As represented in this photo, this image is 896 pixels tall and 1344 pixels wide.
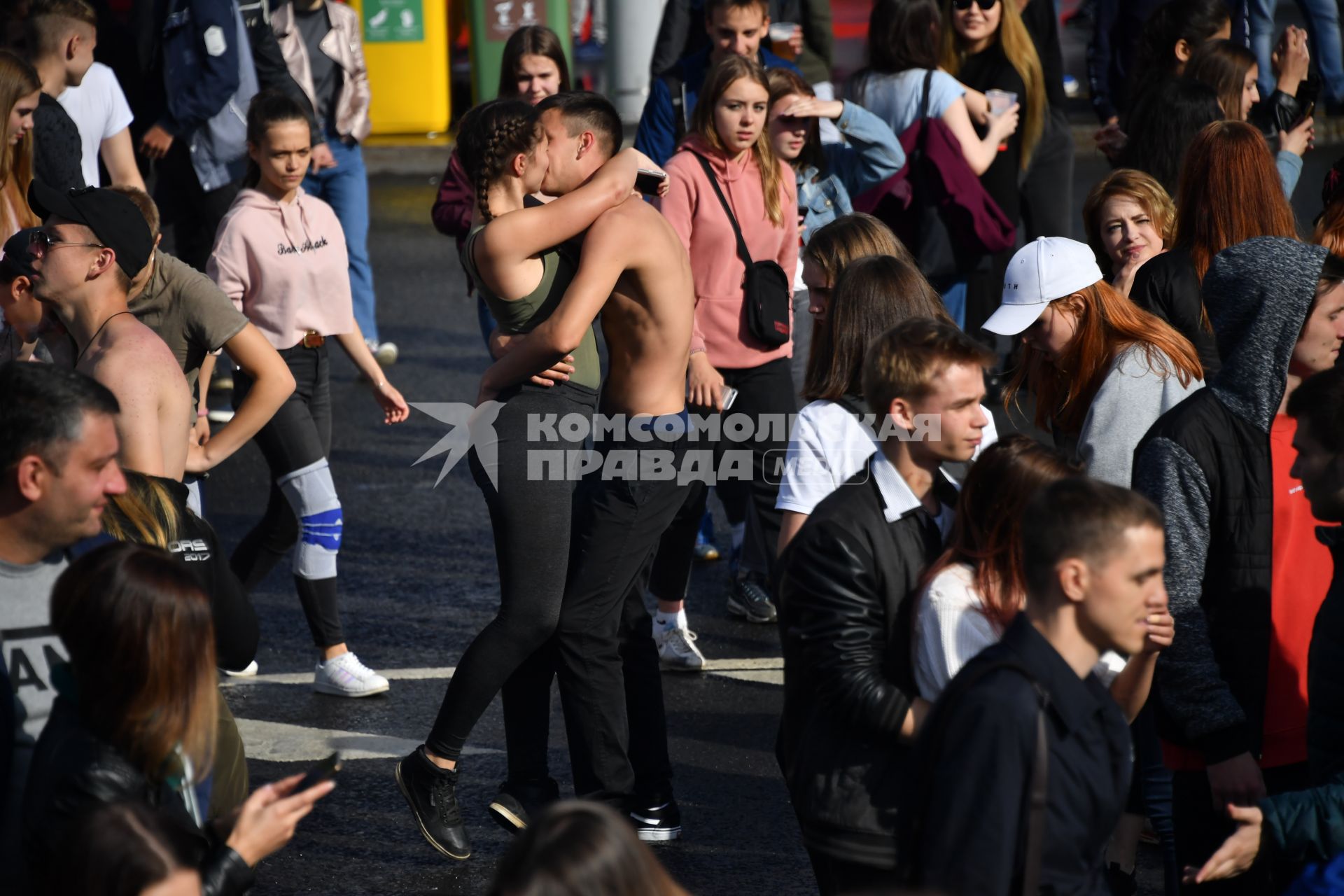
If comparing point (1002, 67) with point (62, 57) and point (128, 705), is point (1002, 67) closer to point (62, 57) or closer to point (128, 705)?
point (62, 57)

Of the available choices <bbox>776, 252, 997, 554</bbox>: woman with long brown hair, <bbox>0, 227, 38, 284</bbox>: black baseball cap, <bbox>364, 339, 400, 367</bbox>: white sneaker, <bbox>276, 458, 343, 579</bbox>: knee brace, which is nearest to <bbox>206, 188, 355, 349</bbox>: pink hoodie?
<bbox>276, 458, 343, 579</bbox>: knee brace

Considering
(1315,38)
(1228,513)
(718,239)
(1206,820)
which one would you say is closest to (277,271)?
(718,239)

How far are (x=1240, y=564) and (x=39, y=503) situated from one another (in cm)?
244

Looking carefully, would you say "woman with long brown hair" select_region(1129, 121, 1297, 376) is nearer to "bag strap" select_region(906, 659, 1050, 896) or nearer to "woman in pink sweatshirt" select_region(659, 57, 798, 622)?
"woman in pink sweatshirt" select_region(659, 57, 798, 622)

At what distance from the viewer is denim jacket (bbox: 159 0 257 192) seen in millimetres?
8320

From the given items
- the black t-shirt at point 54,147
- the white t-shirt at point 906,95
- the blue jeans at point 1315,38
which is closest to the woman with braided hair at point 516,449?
the black t-shirt at point 54,147

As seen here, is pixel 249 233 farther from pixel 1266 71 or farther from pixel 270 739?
pixel 1266 71

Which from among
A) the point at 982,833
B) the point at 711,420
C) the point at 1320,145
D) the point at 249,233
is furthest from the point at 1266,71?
the point at 982,833

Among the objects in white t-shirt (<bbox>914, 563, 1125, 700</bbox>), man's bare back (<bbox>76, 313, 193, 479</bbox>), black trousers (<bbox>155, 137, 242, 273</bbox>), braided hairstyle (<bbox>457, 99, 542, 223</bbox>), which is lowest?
black trousers (<bbox>155, 137, 242, 273</bbox>)

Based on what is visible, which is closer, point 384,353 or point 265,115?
point 265,115

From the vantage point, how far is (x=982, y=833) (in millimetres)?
2412

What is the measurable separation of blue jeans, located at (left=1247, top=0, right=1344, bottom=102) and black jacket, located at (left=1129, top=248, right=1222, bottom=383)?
211 inches

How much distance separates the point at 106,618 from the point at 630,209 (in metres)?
2.28

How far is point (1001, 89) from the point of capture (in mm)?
7750
